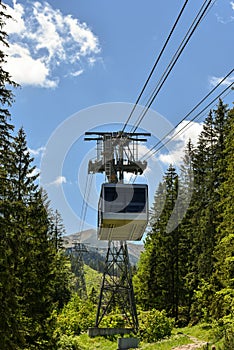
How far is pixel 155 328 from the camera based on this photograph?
Answer: 103ft

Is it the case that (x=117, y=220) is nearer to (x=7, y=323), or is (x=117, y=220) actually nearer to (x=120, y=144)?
(x=120, y=144)

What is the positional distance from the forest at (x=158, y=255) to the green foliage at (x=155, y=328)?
6 cm

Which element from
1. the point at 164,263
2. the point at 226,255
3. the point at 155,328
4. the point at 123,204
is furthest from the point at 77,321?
the point at 123,204

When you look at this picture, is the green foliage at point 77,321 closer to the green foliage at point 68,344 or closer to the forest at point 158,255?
the forest at point 158,255

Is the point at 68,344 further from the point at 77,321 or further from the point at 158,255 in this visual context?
the point at 158,255

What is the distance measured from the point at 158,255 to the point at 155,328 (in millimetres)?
12847

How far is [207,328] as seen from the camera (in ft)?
98.0

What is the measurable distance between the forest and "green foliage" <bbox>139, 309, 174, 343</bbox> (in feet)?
0.21

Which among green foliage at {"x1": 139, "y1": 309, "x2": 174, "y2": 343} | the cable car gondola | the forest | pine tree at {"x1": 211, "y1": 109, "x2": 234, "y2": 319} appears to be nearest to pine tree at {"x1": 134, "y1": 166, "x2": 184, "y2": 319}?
the forest

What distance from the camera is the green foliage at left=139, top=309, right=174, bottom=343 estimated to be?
102ft

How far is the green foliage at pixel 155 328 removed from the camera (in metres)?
31.0

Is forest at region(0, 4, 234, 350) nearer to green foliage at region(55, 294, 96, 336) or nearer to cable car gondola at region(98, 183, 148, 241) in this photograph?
green foliage at region(55, 294, 96, 336)

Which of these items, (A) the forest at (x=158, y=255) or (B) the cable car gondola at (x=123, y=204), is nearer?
(A) the forest at (x=158, y=255)

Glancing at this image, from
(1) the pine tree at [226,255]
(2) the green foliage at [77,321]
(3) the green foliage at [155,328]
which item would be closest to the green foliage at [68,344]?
(3) the green foliage at [155,328]
